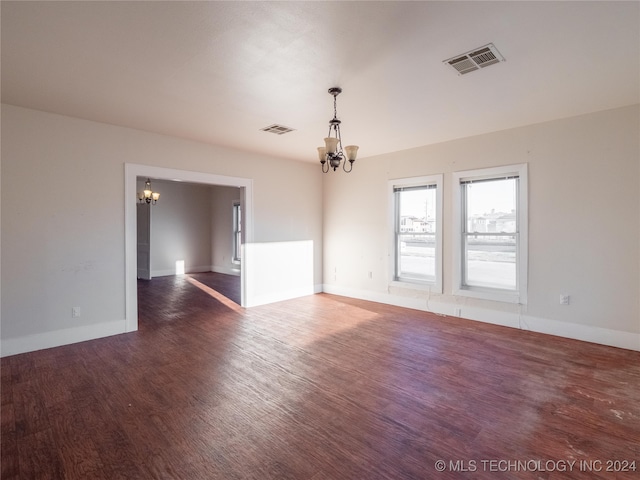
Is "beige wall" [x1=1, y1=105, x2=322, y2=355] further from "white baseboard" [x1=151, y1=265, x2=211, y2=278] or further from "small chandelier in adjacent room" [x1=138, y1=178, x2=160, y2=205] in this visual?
"white baseboard" [x1=151, y1=265, x2=211, y2=278]

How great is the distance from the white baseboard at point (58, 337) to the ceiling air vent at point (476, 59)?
4.94 m

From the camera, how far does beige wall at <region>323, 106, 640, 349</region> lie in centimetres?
372

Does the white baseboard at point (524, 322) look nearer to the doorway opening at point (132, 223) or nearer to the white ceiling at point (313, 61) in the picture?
the white ceiling at point (313, 61)

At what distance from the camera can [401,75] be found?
115 inches

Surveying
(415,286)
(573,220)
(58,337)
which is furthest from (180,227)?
(573,220)

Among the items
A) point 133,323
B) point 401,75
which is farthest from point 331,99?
point 133,323

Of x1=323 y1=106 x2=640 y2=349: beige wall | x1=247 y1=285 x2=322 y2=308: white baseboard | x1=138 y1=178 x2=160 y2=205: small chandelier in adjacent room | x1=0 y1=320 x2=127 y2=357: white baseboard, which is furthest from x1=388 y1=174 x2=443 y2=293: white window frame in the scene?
x1=138 y1=178 x2=160 y2=205: small chandelier in adjacent room

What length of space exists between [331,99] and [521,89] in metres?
1.93

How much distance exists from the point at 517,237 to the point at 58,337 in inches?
243

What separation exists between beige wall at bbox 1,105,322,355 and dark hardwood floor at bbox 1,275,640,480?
388 millimetres

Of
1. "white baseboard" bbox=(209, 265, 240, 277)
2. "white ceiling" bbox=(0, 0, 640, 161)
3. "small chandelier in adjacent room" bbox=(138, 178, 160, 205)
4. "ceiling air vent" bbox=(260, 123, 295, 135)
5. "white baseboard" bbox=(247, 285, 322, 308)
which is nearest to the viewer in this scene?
"white ceiling" bbox=(0, 0, 640, 161)

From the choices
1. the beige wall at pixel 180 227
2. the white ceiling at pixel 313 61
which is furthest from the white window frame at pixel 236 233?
the white ceiling at pixel 313 61

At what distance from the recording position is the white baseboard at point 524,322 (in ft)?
12.4

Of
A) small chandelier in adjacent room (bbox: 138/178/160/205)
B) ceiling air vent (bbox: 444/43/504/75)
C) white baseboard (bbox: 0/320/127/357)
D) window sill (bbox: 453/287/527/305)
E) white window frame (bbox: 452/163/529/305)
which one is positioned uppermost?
ceiling air vent (bbox: 444/43/504/75)
